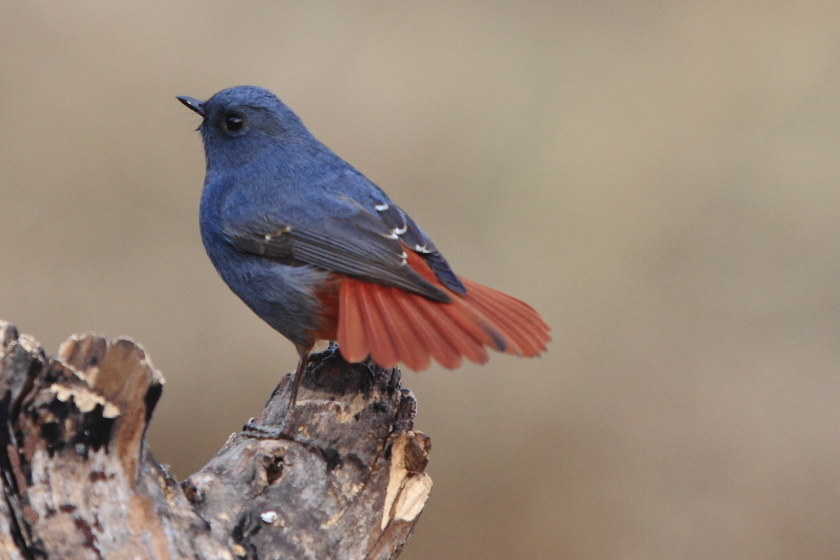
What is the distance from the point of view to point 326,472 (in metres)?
2.82

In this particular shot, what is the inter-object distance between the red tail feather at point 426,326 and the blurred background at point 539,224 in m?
2.12

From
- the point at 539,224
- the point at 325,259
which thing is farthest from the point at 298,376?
the point at 539,224

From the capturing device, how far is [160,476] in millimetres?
2445

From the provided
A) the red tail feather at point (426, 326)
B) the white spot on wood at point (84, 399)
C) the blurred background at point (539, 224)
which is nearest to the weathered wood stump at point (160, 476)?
the white spot on wood at point (84, 399)

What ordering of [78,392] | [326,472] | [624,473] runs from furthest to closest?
[624,473] < [326,472] < [78,392]

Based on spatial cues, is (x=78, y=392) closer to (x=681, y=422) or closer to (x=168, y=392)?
(x=168, y=392)

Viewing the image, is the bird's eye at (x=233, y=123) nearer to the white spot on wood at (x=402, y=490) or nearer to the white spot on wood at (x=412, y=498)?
the white spot on wood at (x=402, y=490)

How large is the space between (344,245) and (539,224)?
2670mm

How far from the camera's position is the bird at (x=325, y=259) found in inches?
116

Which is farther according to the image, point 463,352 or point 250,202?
point 250,202

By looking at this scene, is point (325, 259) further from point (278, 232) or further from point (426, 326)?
point (426, 326)

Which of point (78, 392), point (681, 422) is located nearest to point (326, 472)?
point (78, 392)

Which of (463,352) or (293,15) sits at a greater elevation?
(293,15)

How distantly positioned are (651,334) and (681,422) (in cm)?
58
